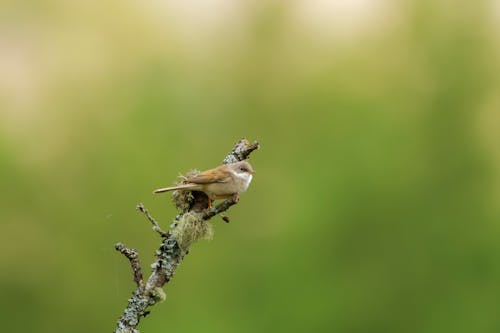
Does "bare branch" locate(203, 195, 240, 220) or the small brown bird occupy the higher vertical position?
the small brown bird

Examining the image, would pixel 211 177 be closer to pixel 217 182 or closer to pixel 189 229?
pixel 217 182

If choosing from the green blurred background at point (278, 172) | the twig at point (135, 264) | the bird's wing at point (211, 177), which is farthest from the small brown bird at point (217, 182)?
the green blurred background at point (278, 172)

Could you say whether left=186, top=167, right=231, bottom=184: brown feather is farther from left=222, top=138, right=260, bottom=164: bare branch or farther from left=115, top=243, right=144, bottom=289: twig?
left=115, top=243, right=144, bottom=289: twig

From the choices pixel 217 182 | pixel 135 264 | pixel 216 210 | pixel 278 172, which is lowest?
pixel 135 264

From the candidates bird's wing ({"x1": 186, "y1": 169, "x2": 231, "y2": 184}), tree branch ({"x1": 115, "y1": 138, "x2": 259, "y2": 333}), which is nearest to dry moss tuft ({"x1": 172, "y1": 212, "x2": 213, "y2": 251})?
tree branch ({"x1": 115, "y1": 138, "x2": 259, "y2": 333})

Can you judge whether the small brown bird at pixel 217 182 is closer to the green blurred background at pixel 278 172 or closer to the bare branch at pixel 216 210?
the bare branch at pixel 216 210

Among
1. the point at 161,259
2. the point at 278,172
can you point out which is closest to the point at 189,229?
the point at 161,259
